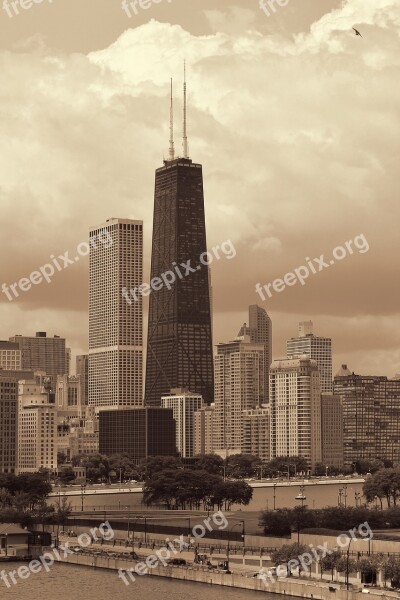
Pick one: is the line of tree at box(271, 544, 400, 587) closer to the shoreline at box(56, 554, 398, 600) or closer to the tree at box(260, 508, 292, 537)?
the shoreline at box(56, 554, 398, 600)

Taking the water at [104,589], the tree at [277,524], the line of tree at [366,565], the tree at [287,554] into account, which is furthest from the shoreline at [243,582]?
the tree at [277,524]

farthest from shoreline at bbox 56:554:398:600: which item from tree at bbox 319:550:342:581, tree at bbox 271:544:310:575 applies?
tree at bbox 271:544:310:575

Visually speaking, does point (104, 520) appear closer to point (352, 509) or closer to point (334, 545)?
point (352, 509)

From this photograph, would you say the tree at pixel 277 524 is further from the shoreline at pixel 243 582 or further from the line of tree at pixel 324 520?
the shoreline at pixel 243 582

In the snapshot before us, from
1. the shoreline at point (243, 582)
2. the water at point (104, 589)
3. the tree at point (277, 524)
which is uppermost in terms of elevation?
the tree at point (277, 524)

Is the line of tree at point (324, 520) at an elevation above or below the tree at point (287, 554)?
above

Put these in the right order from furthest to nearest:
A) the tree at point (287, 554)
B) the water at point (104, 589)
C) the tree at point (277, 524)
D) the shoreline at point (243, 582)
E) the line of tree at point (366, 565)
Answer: the tree at point (277, 524), the tree at point (287, 554), the water at point (104, 589), the line of tree at point (366, 565), the shoreline at point (243, 582)

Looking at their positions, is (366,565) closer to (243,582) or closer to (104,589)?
(243,582)

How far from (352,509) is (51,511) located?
4087 centimetres

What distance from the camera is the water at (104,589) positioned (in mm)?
115375

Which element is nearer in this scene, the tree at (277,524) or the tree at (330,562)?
the tree at (330,562)

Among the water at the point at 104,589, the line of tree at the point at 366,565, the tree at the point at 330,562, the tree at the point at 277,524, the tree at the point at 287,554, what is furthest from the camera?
the tree at the point at 277,524

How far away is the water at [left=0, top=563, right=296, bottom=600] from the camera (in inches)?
4542

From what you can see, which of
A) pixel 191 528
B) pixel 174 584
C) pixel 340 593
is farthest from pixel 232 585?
pixel 191 528
